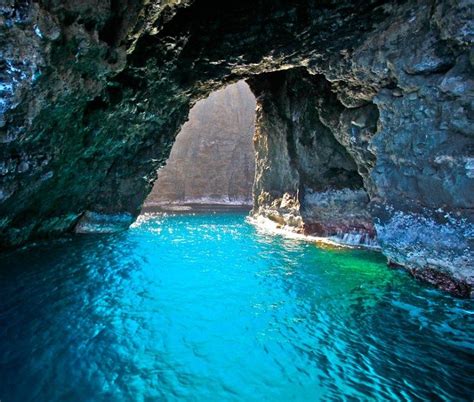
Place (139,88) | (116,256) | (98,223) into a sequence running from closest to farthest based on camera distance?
(139,88) → (116,256) → (98,223)

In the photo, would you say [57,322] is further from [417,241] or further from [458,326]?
[417,241]

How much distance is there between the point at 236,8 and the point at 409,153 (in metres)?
7.19

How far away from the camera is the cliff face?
48656mm

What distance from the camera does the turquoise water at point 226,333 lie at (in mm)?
5434

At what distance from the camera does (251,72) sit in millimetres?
14953

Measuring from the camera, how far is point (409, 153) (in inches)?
404

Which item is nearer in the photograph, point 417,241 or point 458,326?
point 458,326

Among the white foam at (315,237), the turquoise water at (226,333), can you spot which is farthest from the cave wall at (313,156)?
the turquoise water at (226,333)

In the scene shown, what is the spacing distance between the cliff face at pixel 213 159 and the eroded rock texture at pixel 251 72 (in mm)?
32542

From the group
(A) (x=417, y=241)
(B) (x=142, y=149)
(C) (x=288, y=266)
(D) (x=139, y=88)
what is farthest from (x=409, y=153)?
(B) (x=142, y=149)

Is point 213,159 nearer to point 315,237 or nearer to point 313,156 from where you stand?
point 313,156

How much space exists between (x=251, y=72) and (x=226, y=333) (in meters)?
11.8

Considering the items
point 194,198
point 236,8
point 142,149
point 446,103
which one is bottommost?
point 194,198

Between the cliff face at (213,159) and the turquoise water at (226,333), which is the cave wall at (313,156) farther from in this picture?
the cliff face at (213,159)
